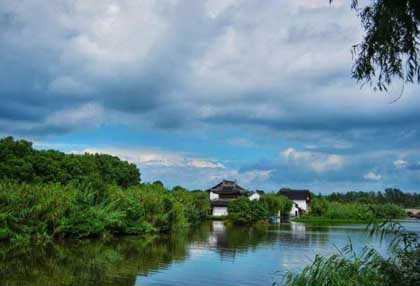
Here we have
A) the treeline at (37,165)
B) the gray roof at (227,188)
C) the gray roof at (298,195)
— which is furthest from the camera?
the gray roof at (298,195)

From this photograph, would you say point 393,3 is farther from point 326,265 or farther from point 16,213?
point 16,213

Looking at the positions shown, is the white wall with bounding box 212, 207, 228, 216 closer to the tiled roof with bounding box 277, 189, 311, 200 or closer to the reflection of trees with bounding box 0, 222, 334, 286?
the tiled roof with bounding box 277, 189, 311, 200

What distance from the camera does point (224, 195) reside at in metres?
85.5

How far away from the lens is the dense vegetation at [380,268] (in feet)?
31.3

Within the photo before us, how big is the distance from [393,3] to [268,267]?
1807cm

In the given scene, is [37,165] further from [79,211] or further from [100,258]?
[100,258]

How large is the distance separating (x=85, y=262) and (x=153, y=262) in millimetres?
3223

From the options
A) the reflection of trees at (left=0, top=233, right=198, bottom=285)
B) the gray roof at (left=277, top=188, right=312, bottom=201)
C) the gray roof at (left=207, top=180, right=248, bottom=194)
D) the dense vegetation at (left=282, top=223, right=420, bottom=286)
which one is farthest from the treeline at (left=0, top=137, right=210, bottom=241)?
the gray roof at (left=277, top=188, right=312, bottom=201)

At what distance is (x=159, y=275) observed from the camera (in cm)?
A: 2227

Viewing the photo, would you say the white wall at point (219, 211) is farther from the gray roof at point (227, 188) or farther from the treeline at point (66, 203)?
the treeline at point (66, 203)

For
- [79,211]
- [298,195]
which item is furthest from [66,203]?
[298,195]

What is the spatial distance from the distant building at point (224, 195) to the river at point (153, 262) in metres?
42.5

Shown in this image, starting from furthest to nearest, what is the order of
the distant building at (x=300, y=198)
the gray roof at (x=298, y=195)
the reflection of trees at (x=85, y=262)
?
the gray roof at (x=298, y=195)
the distant building at (x=300, y=198)
the reflection of trees at (x=85, y=262)

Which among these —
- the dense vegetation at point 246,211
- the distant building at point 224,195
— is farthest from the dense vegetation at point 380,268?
the distant building at point 224,195
